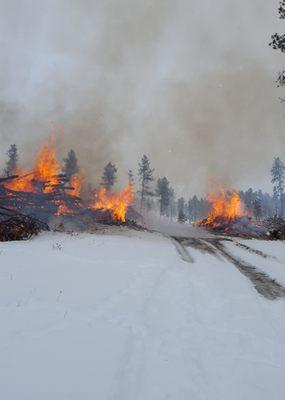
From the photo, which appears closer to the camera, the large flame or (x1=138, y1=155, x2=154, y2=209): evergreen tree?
the large flame

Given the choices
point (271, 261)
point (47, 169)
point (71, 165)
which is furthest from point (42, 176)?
point (71, 165)

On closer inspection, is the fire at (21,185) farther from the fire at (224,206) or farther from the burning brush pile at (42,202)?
the fire at (224,206)

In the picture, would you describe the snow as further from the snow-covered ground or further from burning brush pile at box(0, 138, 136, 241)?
burning brush pile at box(0, 138, 136, 241)

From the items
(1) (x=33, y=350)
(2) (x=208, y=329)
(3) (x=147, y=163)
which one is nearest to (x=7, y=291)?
(1) (x=33, y=350)

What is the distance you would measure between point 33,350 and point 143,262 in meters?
8.23

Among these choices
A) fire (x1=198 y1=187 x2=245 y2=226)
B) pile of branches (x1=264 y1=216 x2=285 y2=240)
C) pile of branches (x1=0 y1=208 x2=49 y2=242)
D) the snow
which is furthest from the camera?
fire (x1=198 y1=187 x2=245 y2=226)

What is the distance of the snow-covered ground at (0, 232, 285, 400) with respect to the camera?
405 cm

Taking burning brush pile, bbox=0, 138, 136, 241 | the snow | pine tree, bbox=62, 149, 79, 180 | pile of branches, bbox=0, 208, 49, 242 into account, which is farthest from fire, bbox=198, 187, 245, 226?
pile of branches, bbox=0, 208, 49, 242

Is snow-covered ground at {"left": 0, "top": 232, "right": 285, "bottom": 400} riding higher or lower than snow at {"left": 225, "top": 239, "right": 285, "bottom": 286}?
lower

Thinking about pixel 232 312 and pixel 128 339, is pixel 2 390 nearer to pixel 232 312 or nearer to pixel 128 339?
pixel 128 339

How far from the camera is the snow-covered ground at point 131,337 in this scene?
159 inches

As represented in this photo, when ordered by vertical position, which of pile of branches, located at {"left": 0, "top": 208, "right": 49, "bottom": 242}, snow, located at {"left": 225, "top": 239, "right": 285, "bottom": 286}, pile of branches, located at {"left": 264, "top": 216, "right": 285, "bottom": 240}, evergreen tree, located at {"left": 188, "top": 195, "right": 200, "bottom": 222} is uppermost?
evergreen tree, located at {"left": 188, "top": 195, "right": 200, "bottom": 222}

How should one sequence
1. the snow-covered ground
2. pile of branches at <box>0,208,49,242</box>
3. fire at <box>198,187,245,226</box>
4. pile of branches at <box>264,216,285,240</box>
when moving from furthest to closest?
1. fire at <box>198,187,245,226</box>
2. pile of branches at <box>264,216,285,240</box>
3. pile of branches at <box>0,208,49,242</box>
4. the snow-covered ground

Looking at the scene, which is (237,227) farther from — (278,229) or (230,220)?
(278,229)
